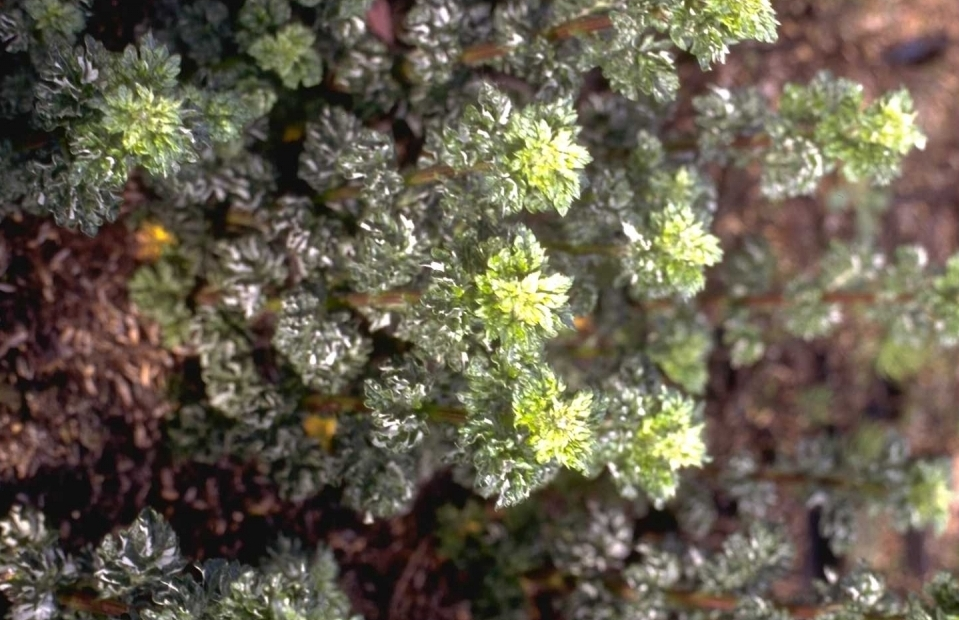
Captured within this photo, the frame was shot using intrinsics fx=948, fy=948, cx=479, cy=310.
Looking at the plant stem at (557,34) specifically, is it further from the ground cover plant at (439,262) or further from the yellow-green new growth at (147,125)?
the yellow-green new growth at (147,125)

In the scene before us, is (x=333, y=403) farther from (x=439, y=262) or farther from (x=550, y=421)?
(x=550, y=421)

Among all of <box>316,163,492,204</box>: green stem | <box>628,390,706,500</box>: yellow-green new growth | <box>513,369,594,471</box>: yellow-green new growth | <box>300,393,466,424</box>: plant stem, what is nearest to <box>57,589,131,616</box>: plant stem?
<box>300,393,466,424</box>: plant stem

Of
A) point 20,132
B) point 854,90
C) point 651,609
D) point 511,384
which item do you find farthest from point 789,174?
point 20,132

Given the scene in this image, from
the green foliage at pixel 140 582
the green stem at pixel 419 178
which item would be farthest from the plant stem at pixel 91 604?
the green stem at pixel 419 178

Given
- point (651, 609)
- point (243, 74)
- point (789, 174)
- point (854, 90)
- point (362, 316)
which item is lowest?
point (651, 609)

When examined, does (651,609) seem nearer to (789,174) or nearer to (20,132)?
(789,174)

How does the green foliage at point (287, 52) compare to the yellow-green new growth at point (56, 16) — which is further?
the green foliage at point (287, 52)

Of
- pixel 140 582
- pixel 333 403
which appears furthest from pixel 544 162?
pixel 140 582
